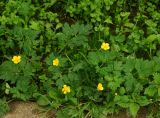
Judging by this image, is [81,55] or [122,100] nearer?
[122,100]

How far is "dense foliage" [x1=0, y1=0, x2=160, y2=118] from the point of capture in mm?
3664

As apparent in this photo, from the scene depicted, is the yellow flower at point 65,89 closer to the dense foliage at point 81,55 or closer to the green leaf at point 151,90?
the dense foliage at point 81,55

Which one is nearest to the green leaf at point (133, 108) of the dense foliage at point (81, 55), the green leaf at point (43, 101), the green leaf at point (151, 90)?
the dense foliage at point (81, 55)

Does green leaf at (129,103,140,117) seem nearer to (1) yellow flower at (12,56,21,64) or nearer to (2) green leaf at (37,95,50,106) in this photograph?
(2) green leaf at (37,95,50,106)

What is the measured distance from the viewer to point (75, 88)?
3730 millimetres

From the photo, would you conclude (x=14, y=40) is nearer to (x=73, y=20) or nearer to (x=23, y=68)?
(x=23, y=68)

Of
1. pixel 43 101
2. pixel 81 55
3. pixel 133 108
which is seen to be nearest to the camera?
pixel 133 108

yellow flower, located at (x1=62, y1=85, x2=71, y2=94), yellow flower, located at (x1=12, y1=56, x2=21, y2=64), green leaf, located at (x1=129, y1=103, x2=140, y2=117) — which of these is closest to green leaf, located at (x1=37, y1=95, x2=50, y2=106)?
yellow flower, located at (x1=62, y1=85, x2=71, y2=94)

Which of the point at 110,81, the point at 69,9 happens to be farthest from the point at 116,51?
the point at 69,9

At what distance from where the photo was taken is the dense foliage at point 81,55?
12.0 ft

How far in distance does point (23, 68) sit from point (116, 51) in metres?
0.94

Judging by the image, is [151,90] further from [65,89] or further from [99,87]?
[65,89]

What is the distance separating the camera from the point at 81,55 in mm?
3957

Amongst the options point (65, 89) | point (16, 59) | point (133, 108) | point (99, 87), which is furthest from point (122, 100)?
point (16, 59)
